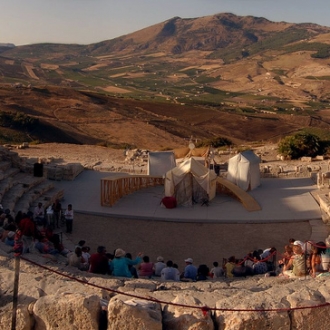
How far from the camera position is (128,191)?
1831 centimetres

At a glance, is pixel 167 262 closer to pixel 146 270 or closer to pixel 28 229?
pixel 146 270

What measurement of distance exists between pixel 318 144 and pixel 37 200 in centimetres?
1629

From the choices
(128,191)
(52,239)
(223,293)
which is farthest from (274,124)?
(223,293)

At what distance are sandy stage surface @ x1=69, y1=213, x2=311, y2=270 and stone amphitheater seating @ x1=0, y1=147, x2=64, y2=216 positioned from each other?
1.61m

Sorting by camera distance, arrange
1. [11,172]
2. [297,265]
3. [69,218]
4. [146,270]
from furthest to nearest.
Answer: [11,172]
[69,218]
[146,270]
[297,265]

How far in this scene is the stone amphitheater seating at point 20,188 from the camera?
15418mm

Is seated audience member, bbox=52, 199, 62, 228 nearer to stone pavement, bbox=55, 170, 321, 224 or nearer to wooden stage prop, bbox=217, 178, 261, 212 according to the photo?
stone pavement, bbox=55, 170, 321, 224

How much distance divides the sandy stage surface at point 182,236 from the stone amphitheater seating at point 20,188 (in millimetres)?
1605

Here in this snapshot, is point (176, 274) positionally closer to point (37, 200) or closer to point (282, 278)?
point (282, 278)

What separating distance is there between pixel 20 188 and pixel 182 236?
19.3ft

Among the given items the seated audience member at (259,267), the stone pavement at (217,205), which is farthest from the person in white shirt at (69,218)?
the seated audience member at (259,267)

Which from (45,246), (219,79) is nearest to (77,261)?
(45,246)

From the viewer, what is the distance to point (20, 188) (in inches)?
659

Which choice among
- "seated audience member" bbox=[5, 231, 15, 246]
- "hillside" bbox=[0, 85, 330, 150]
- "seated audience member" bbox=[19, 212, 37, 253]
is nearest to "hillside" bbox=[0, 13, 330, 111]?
"hillside" bbox=[0, 85, 330, 150]
